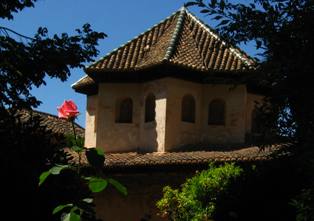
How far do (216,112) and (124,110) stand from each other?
117 inches

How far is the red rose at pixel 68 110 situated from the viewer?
17.2 ft

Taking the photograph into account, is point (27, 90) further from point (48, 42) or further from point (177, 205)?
point (177, 205)

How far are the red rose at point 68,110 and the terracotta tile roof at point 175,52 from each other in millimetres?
14115

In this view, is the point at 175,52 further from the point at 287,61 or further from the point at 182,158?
the point at 287,61

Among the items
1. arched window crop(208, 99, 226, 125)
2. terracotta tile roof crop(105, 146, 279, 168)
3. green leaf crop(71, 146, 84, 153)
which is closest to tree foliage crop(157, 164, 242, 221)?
terracotta tile roof crop(105, 146, 279, 168)

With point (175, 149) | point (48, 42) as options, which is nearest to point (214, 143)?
point (175, 149)

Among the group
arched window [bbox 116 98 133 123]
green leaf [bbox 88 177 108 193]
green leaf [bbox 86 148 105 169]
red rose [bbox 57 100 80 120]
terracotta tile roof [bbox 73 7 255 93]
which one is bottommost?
green leaf [bbox 88 177 108 193]

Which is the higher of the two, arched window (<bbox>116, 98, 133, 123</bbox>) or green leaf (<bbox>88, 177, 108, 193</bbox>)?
arched window (<bbox>116, 98, 133, 123</bbox>)

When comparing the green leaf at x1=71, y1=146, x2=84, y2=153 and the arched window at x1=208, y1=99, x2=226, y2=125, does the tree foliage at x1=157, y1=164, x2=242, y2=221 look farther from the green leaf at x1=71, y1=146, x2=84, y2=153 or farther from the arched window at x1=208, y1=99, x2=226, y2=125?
the green leaf at x1=71, y1=146, x2=84, y2=153

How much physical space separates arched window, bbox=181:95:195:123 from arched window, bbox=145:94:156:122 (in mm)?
927

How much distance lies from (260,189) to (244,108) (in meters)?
10.8

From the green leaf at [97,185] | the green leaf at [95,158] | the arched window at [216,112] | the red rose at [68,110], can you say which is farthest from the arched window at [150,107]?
the green leaf at [97,185]

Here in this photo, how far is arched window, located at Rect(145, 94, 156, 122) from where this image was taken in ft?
67.2

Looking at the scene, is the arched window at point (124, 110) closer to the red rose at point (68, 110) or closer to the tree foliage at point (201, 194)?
the tree foliage at point (201, 194)
